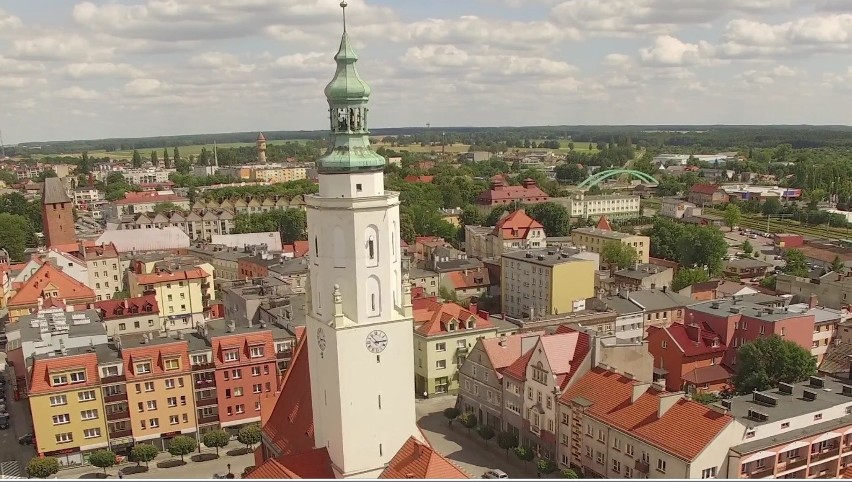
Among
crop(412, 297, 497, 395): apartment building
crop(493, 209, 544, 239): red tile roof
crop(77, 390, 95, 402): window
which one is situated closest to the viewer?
crop(77, 390, 95, 402): window

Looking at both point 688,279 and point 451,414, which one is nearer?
point 451,414

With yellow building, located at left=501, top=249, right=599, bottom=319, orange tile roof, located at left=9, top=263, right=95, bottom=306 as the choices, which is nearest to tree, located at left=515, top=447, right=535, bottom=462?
yellow building, located at left=501, top=249, right=599, bottom=319

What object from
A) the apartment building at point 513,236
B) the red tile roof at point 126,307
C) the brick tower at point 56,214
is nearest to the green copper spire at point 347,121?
the red tile roof at point 126,307

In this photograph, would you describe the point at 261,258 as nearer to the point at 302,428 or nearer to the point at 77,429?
the point at 77,429

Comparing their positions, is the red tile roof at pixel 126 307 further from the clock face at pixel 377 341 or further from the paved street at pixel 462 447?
the clock face at pixel 377 341

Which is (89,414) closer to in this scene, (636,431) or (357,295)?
(357,295)

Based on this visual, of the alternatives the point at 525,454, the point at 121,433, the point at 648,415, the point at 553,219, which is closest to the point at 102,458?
the point at 121,433

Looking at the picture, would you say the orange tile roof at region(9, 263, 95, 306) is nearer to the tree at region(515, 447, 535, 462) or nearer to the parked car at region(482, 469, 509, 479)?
the parked car at region(482, 469, 509, 479)

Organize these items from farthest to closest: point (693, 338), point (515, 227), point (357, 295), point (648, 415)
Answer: point (515, 227), point (693, 338), point (648, 415), point (357, 295)
